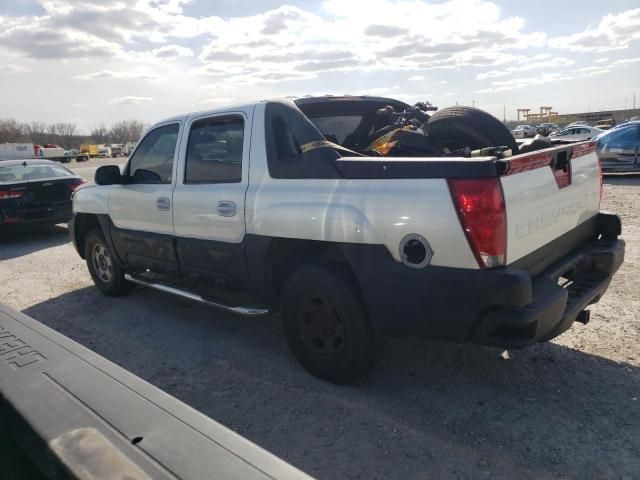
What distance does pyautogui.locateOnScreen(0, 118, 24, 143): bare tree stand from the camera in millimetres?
94938

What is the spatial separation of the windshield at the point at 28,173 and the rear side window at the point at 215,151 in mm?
6579

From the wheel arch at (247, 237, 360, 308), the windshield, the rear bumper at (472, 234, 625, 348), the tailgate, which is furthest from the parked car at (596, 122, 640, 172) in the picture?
the windshield

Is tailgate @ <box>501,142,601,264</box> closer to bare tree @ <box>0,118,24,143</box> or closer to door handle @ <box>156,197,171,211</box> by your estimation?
door handle @ <box>156,197,171,211</box>

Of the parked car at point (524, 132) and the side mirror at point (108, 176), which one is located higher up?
the side mirror at point (108, 176)

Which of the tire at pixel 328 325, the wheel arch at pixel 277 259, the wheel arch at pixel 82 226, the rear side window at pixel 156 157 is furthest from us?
the wheel arch at pixel 82 226

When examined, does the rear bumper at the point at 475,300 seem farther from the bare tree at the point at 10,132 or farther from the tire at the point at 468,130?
the bare tree at the point at 10,132

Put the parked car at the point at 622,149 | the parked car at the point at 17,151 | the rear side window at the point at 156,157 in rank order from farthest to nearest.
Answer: the parked car at the point at 17,151 → the parked car at the point at 622,149 → the rear side window at the point at 156,157

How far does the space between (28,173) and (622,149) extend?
544 inches

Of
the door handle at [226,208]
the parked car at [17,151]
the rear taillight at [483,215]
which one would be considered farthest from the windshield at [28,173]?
the parked car at [17,151]

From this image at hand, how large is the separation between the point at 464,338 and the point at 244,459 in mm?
1674

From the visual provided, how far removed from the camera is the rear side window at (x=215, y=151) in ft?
12.6

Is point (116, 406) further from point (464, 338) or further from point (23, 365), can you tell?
point (464, 338)

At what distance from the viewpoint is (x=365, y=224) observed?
292cm

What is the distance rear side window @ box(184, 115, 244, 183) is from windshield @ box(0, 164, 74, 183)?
6.58 meters
